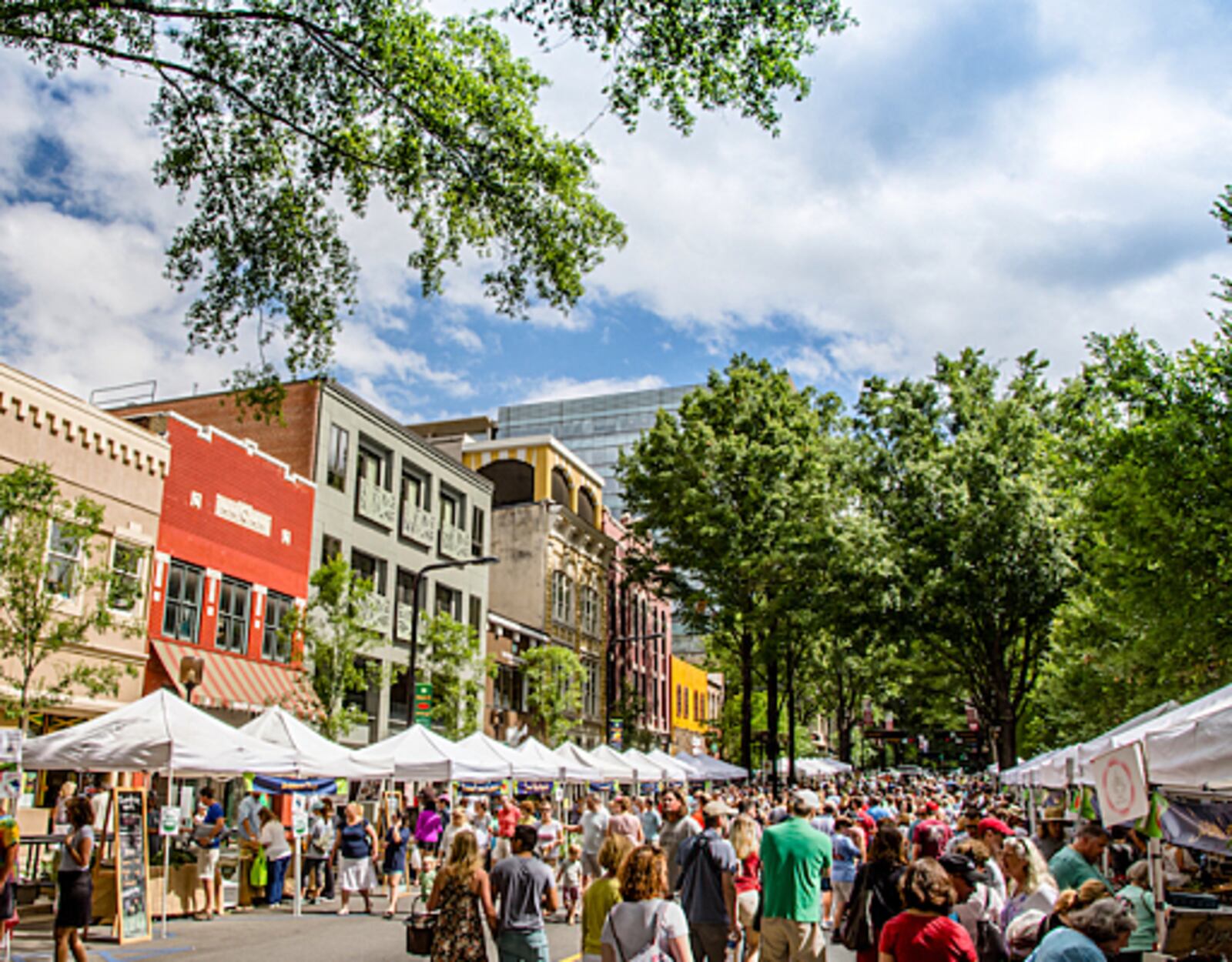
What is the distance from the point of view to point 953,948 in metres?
5.23

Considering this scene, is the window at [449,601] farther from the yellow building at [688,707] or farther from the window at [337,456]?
the yellow building at [688,707]

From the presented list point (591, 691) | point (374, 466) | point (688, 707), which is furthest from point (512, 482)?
point (688, 707)

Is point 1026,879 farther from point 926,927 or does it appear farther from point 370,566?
point 370,566

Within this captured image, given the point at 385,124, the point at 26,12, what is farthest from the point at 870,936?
the point at 26,12

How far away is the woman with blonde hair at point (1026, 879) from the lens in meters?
6.63

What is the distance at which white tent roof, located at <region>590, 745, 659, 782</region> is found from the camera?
27625mm

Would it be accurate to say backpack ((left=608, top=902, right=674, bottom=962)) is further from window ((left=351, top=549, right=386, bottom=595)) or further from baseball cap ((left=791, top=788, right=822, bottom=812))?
window ((left=351, top=549, right=386, bottom=595))

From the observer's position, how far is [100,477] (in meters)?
22.1

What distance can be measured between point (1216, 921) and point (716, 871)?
4554mm

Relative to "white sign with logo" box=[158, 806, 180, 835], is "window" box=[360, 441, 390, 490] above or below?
above

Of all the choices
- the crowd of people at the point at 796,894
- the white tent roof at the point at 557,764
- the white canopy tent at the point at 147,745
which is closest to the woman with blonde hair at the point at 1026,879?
the crowd of people at the point at 796,894

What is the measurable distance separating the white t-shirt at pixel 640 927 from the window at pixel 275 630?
2250 centimetres

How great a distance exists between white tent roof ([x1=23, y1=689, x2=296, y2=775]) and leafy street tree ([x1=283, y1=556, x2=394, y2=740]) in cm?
1135

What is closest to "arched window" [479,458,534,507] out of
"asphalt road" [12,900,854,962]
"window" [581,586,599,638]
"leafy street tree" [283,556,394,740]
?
"window" [581,586,599,638]
